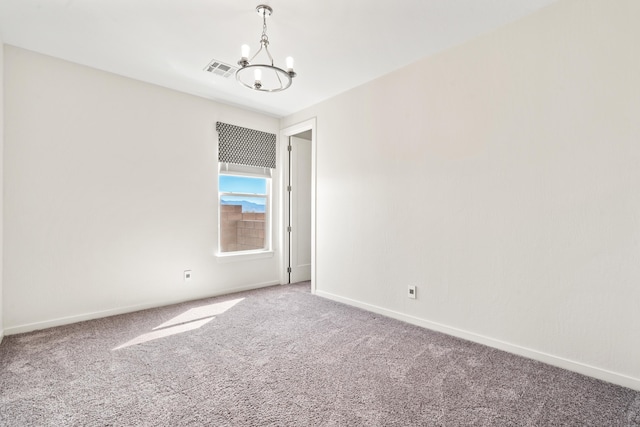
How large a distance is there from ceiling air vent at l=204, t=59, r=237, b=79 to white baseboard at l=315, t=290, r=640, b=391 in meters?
3.03

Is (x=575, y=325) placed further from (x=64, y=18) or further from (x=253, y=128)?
(x=64, y=18)

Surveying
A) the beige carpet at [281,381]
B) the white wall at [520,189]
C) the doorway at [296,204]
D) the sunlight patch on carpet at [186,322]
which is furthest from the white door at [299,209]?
the beige carpet at [281,381]

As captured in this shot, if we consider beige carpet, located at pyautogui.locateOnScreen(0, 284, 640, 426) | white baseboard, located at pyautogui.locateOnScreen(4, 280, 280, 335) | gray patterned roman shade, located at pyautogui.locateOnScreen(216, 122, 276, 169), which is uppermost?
gray patterned roman shade, located at pyautogui.locateOnScreen(216, 122, 276, 169)

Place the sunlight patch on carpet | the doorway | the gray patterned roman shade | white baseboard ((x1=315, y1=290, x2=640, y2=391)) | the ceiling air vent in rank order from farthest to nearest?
1. the doorway
2. the gray patterned roman shade
3. the ceiling air vent
4. the sunlight patch on carpet
5. white baseboard ((x1=315, y1=290, x2=640, y2=391))

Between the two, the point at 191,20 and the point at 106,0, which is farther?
the point at 191,20

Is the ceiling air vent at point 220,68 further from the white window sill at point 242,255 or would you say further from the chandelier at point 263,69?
the white window sill at point 242,255

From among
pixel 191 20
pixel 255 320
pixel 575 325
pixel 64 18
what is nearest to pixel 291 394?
pixel 255 320

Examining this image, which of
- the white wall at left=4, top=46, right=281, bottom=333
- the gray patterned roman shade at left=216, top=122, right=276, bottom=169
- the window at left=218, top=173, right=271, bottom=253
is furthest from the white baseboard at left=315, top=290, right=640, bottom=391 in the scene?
the gray patterned roman shade at left=216, top=122, right=276, bottom=169

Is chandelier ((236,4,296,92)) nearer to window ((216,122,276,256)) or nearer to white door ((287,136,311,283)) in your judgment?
window ((216,122,276,256))

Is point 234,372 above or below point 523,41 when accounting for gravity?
below

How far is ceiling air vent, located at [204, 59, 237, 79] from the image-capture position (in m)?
3.14

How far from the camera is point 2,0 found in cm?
226

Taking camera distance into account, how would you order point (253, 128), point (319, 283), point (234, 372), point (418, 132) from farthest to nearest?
point (253, 128) < point (319, 283) < point (418, 132) < point (234, 372)

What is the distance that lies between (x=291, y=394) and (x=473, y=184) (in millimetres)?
2221
